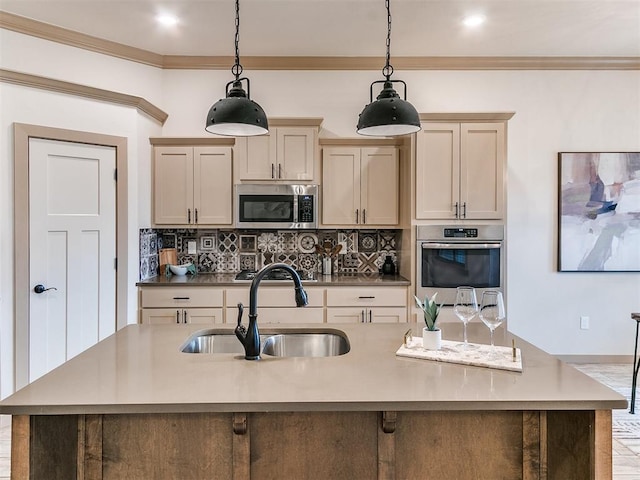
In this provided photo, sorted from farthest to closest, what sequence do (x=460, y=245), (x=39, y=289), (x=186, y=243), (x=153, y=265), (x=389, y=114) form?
(x=186, y=243) < (x=153, y=265) < (x=460, y=245) < (x=39, y=289) < (x=389, y=114)

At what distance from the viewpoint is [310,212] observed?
12.9ft

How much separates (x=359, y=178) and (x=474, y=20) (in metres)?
1.54

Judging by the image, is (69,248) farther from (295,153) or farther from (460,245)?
(460,245)

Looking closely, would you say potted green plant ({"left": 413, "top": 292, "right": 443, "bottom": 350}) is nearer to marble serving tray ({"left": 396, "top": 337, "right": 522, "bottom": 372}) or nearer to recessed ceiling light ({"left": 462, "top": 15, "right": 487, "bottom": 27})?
marble serving tray ({"left": 396, "top": 337, "right": 522, "bottom": 372})

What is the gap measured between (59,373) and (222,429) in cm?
60

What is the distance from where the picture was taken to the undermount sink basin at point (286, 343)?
6.54 ft

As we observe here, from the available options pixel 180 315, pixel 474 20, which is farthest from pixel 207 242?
pixel 474 20

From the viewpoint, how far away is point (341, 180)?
3.97 metres

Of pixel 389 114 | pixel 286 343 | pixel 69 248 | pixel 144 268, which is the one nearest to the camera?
pixel 389 114

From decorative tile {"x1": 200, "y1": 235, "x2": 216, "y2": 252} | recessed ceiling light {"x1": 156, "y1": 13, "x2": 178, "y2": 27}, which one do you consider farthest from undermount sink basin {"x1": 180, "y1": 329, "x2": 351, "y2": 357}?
recessed ceiling light {"x1": 156, "y1": 13, "x2": 178, "y2": 27}

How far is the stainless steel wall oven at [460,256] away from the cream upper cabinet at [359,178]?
576mm

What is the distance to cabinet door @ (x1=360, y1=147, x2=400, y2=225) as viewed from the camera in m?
3.96

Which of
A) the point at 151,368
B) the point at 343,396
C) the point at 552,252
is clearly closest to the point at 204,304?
the point at 151,368

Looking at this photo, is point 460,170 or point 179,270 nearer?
point 460,170
